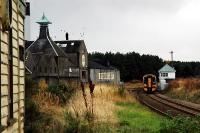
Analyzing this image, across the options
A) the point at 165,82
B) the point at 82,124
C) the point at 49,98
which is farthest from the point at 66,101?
the point at 165,82

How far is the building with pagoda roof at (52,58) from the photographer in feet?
163

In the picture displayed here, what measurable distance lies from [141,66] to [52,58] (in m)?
43.1

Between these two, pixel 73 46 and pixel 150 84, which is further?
pixel 73 46

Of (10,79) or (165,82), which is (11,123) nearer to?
(10,79)

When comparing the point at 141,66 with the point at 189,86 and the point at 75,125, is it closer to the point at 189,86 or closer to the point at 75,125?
the point at 189,86

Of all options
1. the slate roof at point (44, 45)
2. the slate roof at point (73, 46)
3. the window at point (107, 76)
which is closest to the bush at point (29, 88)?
the slate roof at point (44, 45)

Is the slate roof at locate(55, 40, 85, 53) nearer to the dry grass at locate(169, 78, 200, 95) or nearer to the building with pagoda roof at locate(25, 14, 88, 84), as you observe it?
the building with pagoda roof at locate(25, 14, 88, 84)

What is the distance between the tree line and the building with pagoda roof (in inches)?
854

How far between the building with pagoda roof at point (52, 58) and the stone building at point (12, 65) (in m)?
31.4

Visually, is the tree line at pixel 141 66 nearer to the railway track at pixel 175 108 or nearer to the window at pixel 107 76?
the window at pixel 107 76

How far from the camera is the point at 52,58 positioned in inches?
2210

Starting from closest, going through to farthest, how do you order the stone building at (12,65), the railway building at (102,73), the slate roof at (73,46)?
1. the stone building at (12,65)
2. the slate roof at (73,46)
3. the railway building at (102,73)

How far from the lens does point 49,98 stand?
17359mm

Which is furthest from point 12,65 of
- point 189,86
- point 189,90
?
point 189,86
